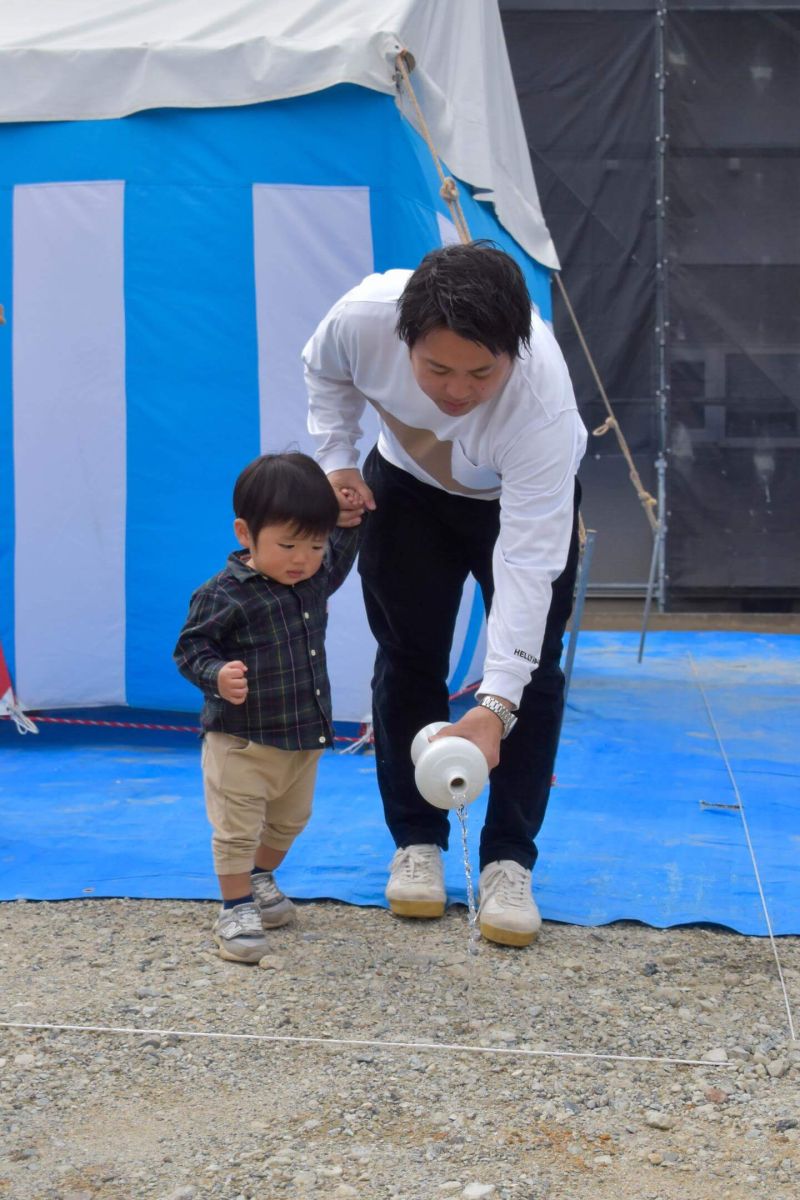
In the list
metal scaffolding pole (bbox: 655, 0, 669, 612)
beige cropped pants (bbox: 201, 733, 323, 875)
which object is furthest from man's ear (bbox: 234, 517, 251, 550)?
metal scaffolding pole (bbox: 655, 0, 669, 612)

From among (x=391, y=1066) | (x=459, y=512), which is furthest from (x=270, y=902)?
(x=459, y=512)

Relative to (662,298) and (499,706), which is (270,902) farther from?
(662,298)

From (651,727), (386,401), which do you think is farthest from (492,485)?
(651,727)

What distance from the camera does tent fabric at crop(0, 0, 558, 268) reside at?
9.05ft

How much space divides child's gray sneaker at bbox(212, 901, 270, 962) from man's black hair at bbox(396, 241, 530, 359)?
0.77 metres

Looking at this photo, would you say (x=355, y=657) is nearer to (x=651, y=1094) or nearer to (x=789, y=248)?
(x=651, y=1094)

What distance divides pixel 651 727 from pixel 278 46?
180 cm

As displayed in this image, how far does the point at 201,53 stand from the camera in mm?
2785

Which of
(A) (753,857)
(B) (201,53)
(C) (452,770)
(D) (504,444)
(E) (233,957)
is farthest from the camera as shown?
(B) (201,53)

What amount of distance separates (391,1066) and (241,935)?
0.38 metres

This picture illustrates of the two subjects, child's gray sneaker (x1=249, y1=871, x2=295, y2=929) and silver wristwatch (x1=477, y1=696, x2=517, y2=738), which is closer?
silver wristwatch (x1=477, y1=696, x2=517, y2=738)

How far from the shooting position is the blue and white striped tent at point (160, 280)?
281 centimetres

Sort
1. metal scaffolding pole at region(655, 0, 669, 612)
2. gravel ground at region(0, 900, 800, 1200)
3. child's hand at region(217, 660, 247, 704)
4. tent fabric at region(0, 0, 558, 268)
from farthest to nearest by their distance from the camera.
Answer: metal scaffolding pole at region(655, 0, 669, 612)
tent fabric at region(0, 0, 558, 268)
child's hand at region(217, 660, 247, 704)
gravel ground at region(0, 900, 800, 1200)

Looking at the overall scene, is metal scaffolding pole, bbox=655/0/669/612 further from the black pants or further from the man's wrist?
the man's wrist
